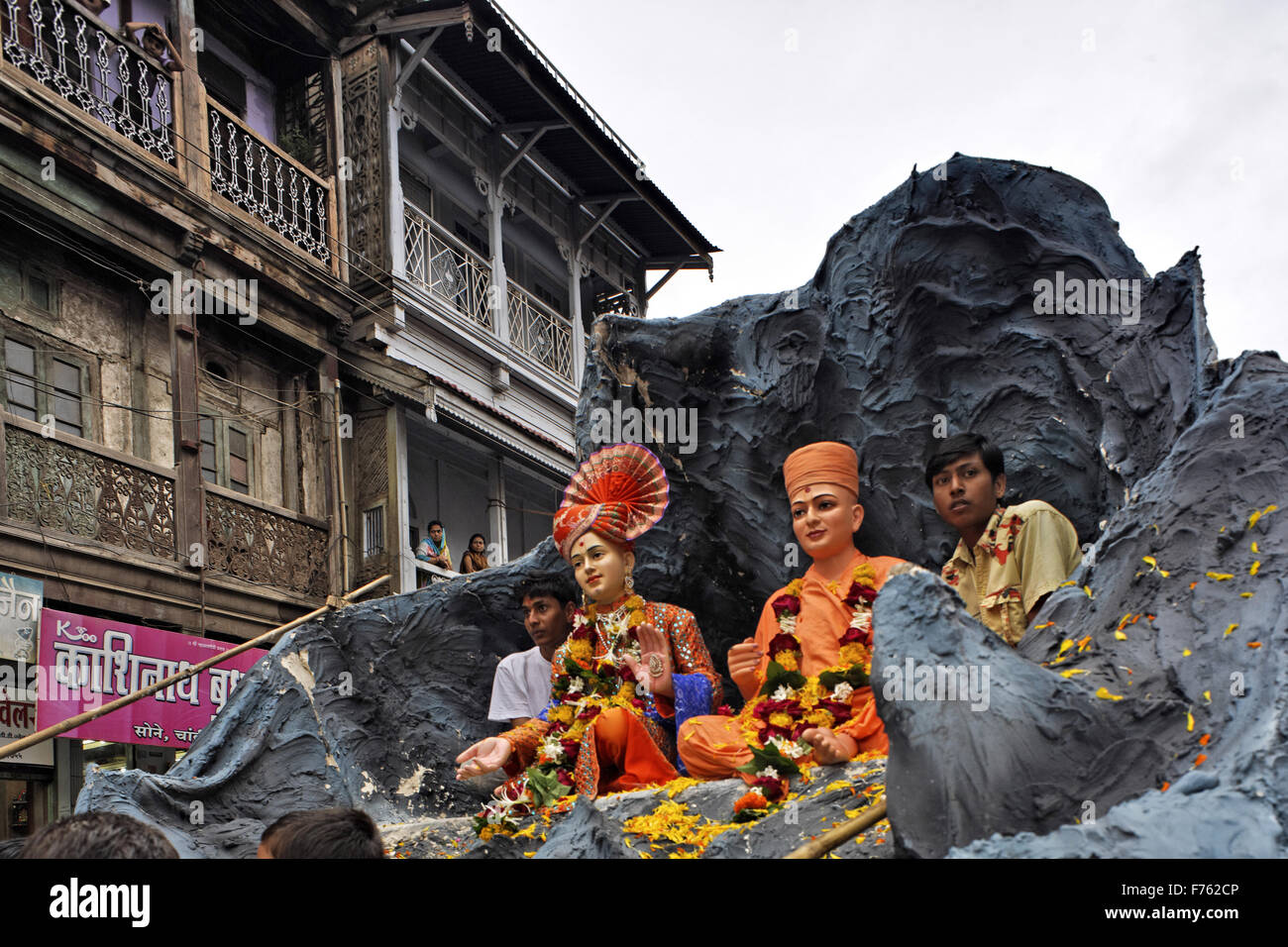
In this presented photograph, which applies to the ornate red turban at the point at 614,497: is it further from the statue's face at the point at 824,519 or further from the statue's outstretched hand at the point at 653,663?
the statue's face at the point at 824,519

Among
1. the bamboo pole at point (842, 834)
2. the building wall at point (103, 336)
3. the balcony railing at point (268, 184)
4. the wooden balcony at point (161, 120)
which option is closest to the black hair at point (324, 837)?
the bamboo pole at point (842, 834)

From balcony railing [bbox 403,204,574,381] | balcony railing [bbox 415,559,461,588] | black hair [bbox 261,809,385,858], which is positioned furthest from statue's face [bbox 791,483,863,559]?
balcony railing [bbox 403,204,574,381]

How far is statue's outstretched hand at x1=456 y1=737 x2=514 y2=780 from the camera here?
5.43m

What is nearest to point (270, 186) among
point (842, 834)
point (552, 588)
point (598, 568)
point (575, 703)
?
point (552, 588)

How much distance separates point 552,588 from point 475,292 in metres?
7.89

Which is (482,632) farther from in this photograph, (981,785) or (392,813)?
(981,785)

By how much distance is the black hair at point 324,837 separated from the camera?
267 centimetres

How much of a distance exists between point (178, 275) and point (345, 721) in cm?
550

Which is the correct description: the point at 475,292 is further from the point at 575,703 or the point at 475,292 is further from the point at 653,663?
the point at 653,663

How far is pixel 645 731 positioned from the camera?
5.41 metres

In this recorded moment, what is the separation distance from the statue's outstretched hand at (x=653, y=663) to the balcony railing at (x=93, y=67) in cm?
702

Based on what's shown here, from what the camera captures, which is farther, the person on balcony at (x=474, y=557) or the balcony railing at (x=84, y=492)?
the person on balcony at (x=474, y=557)
